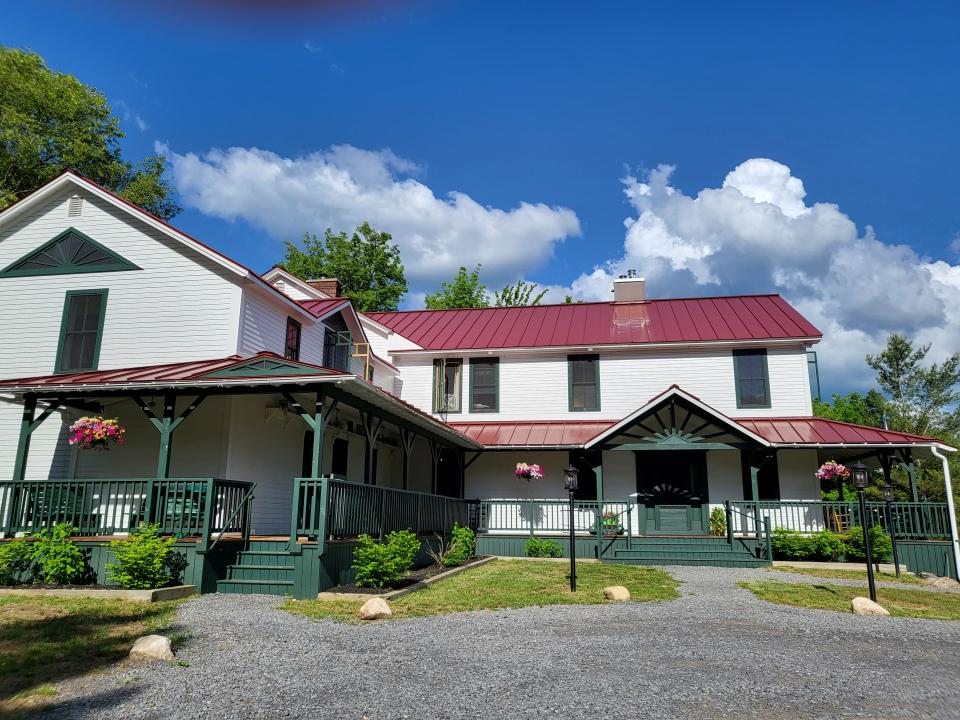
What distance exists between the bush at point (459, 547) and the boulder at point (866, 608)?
7.60 m

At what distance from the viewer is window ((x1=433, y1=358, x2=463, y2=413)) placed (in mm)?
22094

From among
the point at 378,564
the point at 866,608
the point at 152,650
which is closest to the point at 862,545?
the point at 866,608

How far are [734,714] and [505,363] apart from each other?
55.4 ft

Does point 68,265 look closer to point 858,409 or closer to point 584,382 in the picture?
point 584,382

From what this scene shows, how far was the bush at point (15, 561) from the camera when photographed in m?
10.6

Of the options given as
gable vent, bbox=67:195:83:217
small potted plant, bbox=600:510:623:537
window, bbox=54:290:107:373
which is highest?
gable vent, bbox=67:195:83:217

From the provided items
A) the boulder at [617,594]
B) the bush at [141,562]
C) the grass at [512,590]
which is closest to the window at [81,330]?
the bush at [141,562]

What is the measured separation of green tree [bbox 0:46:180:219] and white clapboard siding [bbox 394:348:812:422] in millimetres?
17535

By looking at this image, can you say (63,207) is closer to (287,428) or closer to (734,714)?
(287,428)

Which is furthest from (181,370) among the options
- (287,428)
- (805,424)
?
(805,424)

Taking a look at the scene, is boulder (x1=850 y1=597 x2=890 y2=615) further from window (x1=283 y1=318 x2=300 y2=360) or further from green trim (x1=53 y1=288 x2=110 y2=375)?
green trim (x1=53 y1=288 x2=110 y2=375)

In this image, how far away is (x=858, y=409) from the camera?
4981 cm

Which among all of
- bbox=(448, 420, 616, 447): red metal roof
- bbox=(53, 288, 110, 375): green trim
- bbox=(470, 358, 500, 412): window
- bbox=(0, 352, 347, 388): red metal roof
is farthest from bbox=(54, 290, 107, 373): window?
bbox=(470, 358, 500, 412): window

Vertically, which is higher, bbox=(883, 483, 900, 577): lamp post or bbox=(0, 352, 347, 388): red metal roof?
bbox=(0, 352, 347, 388): red metal roof
